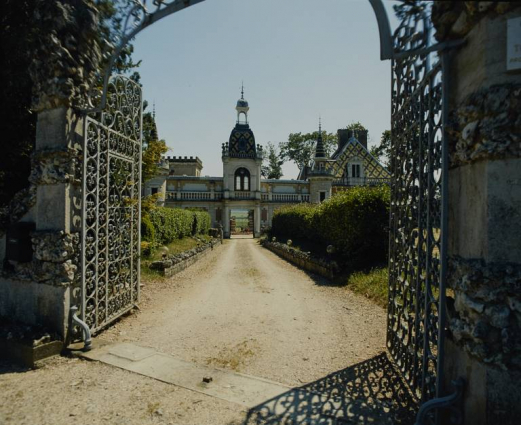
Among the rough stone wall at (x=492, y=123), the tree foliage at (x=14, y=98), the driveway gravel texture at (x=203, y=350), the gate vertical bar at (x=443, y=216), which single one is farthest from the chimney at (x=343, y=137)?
the rough stone wall at (x=492, y=123)

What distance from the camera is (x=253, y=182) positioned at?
40.2m

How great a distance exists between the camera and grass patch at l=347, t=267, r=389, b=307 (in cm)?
774

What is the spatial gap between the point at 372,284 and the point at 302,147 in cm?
5278

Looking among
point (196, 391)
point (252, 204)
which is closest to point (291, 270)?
point (196, 391)

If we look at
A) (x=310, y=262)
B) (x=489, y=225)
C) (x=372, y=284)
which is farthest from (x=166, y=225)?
(x=489, y=225)

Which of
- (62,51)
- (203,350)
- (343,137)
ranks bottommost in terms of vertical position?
(203,350)

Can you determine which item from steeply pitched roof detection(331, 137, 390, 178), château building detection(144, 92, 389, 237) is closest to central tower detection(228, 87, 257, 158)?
château building detection(144, 92, 389, 237)

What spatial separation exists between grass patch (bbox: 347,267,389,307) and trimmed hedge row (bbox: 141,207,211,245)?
6663 mm

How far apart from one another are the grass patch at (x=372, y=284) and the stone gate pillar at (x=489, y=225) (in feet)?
15.9

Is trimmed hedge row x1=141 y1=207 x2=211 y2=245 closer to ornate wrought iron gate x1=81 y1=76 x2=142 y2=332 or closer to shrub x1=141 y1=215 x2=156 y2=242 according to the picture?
shrub x1=141 y1=215 x2=156 y2=242

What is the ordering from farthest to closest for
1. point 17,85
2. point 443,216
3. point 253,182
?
point 253,182, point 17,85, point 443,216

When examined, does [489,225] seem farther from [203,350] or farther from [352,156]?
[352,156]

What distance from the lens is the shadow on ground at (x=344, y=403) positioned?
3.15 m

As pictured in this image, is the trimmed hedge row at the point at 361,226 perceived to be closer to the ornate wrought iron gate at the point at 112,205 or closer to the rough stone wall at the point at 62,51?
the ornate wrought iron gate at the point at 112,205
